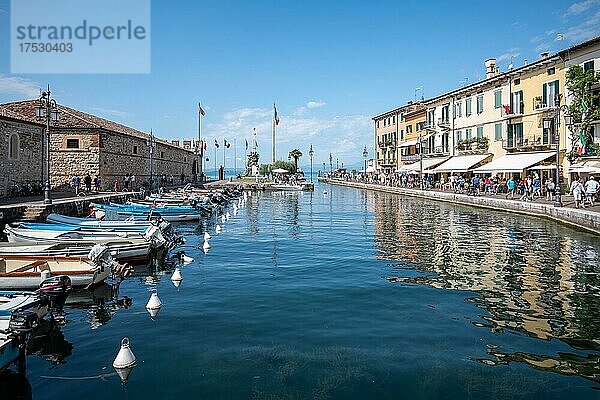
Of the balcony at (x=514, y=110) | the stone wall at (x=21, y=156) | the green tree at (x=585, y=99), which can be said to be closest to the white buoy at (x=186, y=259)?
the stone wall at (x=21, y=156)

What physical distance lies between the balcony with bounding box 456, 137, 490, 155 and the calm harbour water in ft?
105

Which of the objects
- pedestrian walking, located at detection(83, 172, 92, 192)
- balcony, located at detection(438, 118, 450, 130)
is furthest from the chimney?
pedestrian walking, located at detection(83, 172, 92, 192)

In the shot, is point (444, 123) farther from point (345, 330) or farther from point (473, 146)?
point (345, 330)

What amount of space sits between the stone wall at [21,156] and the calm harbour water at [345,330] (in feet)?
55.0

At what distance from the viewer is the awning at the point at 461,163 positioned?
49.1 meters

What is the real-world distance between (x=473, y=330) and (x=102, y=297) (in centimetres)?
902

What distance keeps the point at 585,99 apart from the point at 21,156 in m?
37.8

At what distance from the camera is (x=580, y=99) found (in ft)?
116

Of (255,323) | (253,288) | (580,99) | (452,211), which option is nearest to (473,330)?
(255,323)

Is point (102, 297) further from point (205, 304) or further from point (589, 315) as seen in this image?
point (589, 315)

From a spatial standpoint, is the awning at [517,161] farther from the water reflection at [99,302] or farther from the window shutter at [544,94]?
the water reflection at [99,302]

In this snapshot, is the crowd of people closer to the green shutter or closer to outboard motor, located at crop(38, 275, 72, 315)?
the green shutter

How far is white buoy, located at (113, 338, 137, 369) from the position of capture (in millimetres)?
8164

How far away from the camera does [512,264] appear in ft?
55.7
